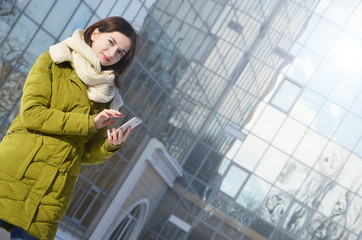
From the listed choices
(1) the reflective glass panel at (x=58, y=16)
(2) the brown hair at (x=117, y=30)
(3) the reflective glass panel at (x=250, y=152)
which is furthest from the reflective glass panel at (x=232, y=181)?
(2) the brown hair at (x=117, y=30)

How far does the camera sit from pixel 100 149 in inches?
133

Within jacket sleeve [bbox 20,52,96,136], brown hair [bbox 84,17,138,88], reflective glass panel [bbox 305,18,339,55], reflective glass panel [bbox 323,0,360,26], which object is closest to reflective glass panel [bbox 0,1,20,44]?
brown hair [bbox 84,17,138,88]

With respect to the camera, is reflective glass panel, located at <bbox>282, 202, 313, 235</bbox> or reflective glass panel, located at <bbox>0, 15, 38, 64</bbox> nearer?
reflective glass panel, located at <bbox>0, 15, 38, 64</bbox>

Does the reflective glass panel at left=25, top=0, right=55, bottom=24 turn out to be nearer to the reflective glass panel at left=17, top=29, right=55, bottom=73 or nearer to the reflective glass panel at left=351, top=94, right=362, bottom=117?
the reflective glass panel at left=17, top=29, right=55, bottom=73

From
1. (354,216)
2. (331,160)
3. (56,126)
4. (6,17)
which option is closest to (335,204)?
(354,216)

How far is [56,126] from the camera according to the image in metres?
2.95

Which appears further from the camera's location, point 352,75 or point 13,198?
point 352,75

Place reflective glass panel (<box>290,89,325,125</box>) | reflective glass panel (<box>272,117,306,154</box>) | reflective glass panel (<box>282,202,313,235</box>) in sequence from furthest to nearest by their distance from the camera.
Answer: reflective glass panel (<box>290,89,325,125</box>)
reflective glass panel (<box>272,117,306,154</box>)
reflective glass panel (<box>282,202,313,235</box>)

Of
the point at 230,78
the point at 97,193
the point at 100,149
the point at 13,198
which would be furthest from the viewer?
the point at 230,78

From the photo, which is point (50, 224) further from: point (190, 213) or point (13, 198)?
point (190, 213)

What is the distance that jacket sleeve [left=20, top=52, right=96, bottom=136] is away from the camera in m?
2.95

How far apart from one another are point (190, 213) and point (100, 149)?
28.0m

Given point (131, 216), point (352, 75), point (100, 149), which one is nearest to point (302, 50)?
point (352, 75)

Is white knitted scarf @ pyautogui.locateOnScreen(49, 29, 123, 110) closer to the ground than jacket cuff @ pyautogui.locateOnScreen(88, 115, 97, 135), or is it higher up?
higher up
